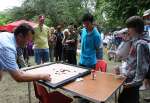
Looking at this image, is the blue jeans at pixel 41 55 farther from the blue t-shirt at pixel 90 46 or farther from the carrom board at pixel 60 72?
the carrom board at pixel 60 72

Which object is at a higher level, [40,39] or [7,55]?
[40,39]

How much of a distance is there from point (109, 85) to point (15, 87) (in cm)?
426

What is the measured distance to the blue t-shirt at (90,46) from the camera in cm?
457

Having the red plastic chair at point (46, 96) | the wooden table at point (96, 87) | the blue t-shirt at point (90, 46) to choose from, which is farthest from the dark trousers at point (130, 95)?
the blue t-shirt at point (90, 46)

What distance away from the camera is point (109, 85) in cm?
326

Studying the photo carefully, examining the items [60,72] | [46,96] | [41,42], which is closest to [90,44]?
[60,72]

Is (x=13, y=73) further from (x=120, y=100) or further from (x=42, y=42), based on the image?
(x=42, y=42)

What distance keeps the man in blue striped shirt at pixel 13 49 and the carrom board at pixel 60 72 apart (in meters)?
0.42

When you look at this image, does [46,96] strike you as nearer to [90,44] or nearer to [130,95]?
A: [130,95]

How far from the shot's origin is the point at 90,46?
183 inches

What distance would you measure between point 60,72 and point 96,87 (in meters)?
0.83

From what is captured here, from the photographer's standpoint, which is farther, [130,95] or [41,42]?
[41,42]

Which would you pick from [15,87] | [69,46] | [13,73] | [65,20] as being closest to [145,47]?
[13,73]

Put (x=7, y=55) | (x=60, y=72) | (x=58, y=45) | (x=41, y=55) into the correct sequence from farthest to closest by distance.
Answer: (x=58, y=45), (x=41, y=55), (x=60, y=72), (x=7, y=55)
